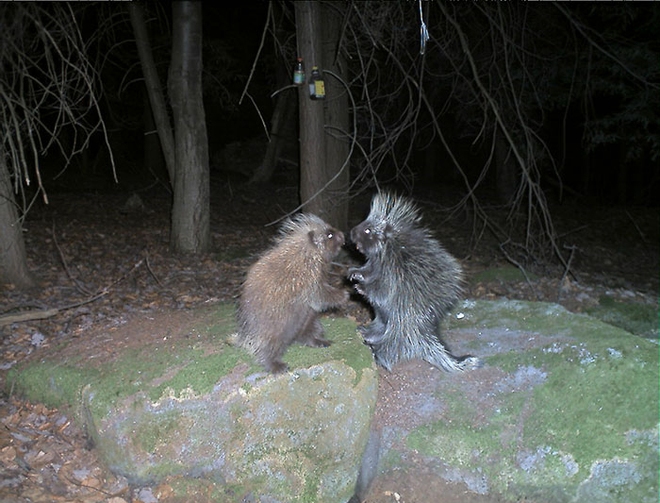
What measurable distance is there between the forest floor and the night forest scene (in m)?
0.03

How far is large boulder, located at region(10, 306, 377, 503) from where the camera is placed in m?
4.12

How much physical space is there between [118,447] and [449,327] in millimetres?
3264

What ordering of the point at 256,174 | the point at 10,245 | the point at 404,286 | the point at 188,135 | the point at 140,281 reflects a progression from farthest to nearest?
the point at 256,174 → the point at 188,135 → the point at 140,281 → the point at 10,245 → the point at 404,286

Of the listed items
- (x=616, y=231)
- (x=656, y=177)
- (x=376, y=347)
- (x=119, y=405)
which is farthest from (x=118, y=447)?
(x=656, y=177)

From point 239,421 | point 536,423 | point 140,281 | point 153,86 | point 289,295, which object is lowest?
point 536,423

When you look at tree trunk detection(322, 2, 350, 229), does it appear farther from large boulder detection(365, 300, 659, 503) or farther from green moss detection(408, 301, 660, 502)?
green moss detection(408, 301, 660, 502)

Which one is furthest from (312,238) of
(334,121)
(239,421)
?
(334,121)

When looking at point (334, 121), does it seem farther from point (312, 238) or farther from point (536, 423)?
point (536, 423)

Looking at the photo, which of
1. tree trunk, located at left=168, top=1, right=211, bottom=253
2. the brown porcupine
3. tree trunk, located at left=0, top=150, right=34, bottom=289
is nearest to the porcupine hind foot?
the brown porcupine

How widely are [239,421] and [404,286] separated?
1867 millimetres

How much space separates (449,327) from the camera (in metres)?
5.75

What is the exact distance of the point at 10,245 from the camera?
6762 millimetres

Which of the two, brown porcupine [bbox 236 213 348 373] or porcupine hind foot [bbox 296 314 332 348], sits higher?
brown porcupine [bbox 236 213 348 373]

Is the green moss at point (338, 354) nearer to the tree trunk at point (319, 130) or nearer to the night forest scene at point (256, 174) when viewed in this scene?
the night forest scene at point (256, 174)
